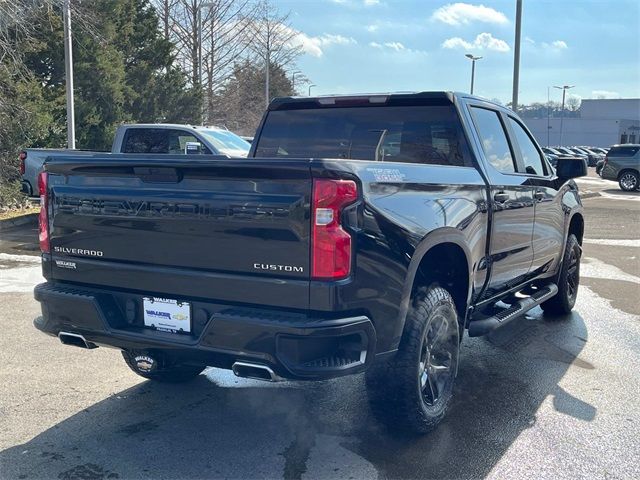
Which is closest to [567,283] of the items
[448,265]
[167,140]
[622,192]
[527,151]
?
[527,151]

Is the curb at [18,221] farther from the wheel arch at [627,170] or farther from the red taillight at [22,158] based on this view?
the wheel arch at [627,170]

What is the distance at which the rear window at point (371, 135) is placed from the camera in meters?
4.49

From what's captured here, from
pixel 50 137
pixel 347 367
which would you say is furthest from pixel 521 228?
pixel 50 137

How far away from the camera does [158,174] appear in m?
3.33

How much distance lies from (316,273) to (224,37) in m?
32.2

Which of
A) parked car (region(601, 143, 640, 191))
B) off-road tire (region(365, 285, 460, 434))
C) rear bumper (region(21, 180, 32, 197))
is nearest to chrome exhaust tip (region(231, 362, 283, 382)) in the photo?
off-road tire (region(365, 285, 460, 434))

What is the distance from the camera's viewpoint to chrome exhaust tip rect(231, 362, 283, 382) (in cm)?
306

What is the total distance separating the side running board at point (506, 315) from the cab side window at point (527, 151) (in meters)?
1.05

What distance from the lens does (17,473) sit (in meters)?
3.27

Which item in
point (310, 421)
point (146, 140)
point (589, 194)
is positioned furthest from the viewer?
point (589, 194)

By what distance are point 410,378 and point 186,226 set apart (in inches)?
56.6

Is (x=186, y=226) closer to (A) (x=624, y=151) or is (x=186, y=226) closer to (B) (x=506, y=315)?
(B) (x=506, y=315)

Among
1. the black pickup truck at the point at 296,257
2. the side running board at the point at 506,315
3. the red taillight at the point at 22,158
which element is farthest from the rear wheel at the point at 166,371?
the red taillight at the point at 22,158

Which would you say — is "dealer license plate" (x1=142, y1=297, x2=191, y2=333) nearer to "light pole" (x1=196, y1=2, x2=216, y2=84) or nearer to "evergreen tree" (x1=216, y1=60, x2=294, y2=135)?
"light pole" (x1=196, y1=2, x2=216, y2=84)
